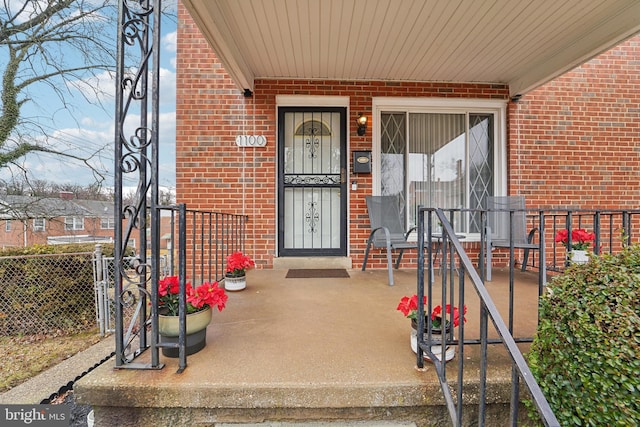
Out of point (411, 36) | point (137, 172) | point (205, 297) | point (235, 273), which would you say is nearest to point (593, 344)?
point (205, 297)

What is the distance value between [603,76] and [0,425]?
6.99m

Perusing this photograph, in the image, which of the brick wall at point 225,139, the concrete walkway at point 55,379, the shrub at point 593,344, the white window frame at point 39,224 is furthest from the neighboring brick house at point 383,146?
the shrub at point 593,344

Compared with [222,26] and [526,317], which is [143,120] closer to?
[222,26]

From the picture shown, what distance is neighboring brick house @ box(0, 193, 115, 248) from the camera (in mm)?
4262

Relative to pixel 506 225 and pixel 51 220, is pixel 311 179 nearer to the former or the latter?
pixel 506 225

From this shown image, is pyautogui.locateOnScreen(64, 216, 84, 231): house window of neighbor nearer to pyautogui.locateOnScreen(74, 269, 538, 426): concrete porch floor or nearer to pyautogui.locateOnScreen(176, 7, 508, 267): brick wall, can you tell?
pyautogui.locateOnScreen(176, 7, 508, 267): brick wall

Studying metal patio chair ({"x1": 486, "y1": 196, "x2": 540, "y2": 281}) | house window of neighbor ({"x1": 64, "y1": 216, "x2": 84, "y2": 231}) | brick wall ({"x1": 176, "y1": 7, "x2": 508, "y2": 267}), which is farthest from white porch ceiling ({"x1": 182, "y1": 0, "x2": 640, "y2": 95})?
house window of neighbor ({"x1": 64, "y1": 216, "x2": 84, "y2": 231})

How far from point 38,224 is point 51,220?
158 millimetres

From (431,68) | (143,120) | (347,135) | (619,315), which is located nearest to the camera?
(619,315)

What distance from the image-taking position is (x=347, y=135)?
3920 mm

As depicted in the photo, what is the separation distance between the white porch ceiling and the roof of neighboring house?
3011 millimetres

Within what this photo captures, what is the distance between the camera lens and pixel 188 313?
156 cm

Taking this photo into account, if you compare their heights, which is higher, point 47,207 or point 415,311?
point 47,207

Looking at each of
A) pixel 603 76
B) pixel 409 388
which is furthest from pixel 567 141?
pixel 409 388
